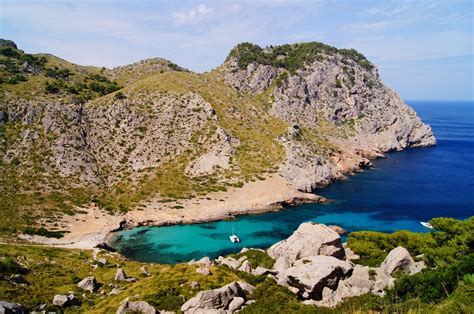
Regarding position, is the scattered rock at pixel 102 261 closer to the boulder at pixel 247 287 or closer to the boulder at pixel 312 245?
the boulder at pixel 312 245

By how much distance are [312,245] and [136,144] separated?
88.2m

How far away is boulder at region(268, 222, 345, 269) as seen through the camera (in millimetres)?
45594

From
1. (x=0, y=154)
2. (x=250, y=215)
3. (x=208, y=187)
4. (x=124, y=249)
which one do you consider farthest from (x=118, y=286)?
(x=0, y=154)

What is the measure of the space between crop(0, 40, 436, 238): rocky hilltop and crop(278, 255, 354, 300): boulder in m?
59.5

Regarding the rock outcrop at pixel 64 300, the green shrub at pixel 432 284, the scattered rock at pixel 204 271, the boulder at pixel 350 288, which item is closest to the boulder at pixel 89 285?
the rock outcrop at pixel 64 300

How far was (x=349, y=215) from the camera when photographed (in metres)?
95.1

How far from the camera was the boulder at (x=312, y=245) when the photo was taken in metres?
45.6

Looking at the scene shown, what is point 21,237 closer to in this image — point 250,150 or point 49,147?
point 49,147

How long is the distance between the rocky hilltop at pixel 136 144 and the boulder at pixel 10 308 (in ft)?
164

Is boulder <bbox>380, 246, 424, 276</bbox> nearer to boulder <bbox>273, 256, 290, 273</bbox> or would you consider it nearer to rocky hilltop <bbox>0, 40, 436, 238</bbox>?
boulder <bbox>273, 256, 290, 273</bbox>

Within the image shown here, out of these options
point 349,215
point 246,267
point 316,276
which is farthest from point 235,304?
point 349,215

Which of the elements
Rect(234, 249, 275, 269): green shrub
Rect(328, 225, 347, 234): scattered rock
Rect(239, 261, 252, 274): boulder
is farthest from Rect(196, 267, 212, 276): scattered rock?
Rect(328, 225, 347, 234): scattered rock

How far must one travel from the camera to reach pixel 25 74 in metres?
131

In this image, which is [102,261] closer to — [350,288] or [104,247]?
[104,247]
